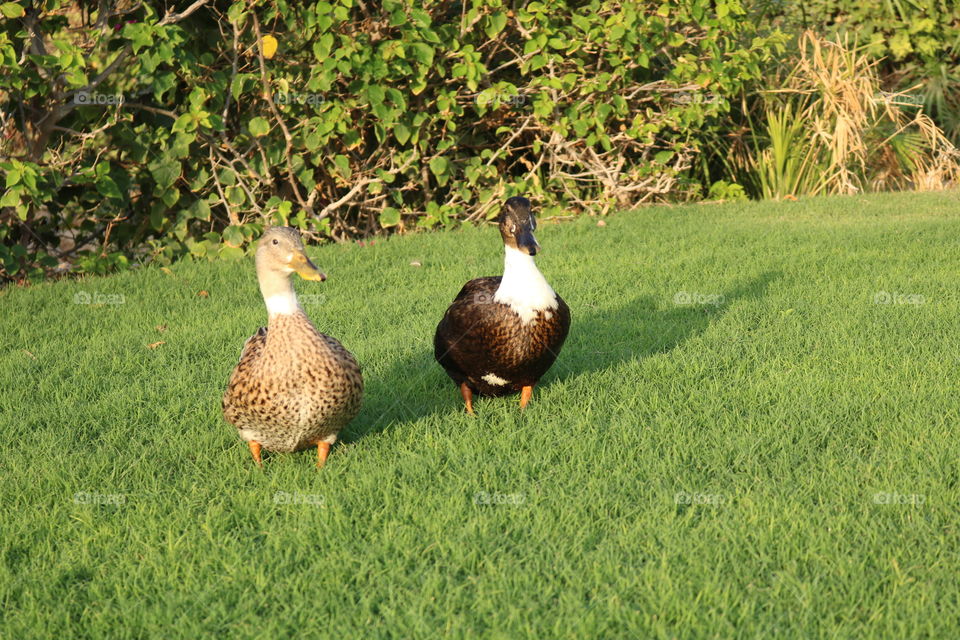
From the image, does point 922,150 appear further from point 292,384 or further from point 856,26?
point 292,384

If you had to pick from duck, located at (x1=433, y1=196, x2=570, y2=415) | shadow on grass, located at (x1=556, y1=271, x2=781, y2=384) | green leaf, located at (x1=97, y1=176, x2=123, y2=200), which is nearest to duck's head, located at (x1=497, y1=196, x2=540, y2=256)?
duck, located at (x1=433, y1=196, x2=570, y2=415)

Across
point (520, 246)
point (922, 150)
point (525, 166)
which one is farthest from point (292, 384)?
point (922, 150)

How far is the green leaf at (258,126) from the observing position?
8.42 meters

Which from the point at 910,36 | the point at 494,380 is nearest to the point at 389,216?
the point at 494,380

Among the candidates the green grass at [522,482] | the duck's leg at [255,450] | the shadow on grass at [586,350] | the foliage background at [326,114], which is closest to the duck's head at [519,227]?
the green grass at [522,482]

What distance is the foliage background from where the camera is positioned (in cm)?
789

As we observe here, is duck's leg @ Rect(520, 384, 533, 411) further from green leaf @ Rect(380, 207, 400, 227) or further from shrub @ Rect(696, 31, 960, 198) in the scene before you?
shrub @ Rect(696, 31, 960, 198)

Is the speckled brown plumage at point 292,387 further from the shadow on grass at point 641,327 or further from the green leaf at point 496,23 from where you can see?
the green leaf at point 496,23

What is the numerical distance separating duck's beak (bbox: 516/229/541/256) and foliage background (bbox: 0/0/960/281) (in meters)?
4.13

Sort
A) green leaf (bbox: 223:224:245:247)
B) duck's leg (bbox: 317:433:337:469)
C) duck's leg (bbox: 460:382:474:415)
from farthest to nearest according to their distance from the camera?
green leaf (bbox: 223:224:245:247) → duck's leg (bbox: 460:382:474:415) → duck's leg (bbox: 317:433:337:469)

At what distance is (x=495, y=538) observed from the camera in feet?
11.7

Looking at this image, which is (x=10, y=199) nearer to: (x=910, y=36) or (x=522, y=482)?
(x=522, y=482)

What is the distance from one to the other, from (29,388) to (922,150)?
1144 cm

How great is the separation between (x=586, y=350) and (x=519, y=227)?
1.49 meters
